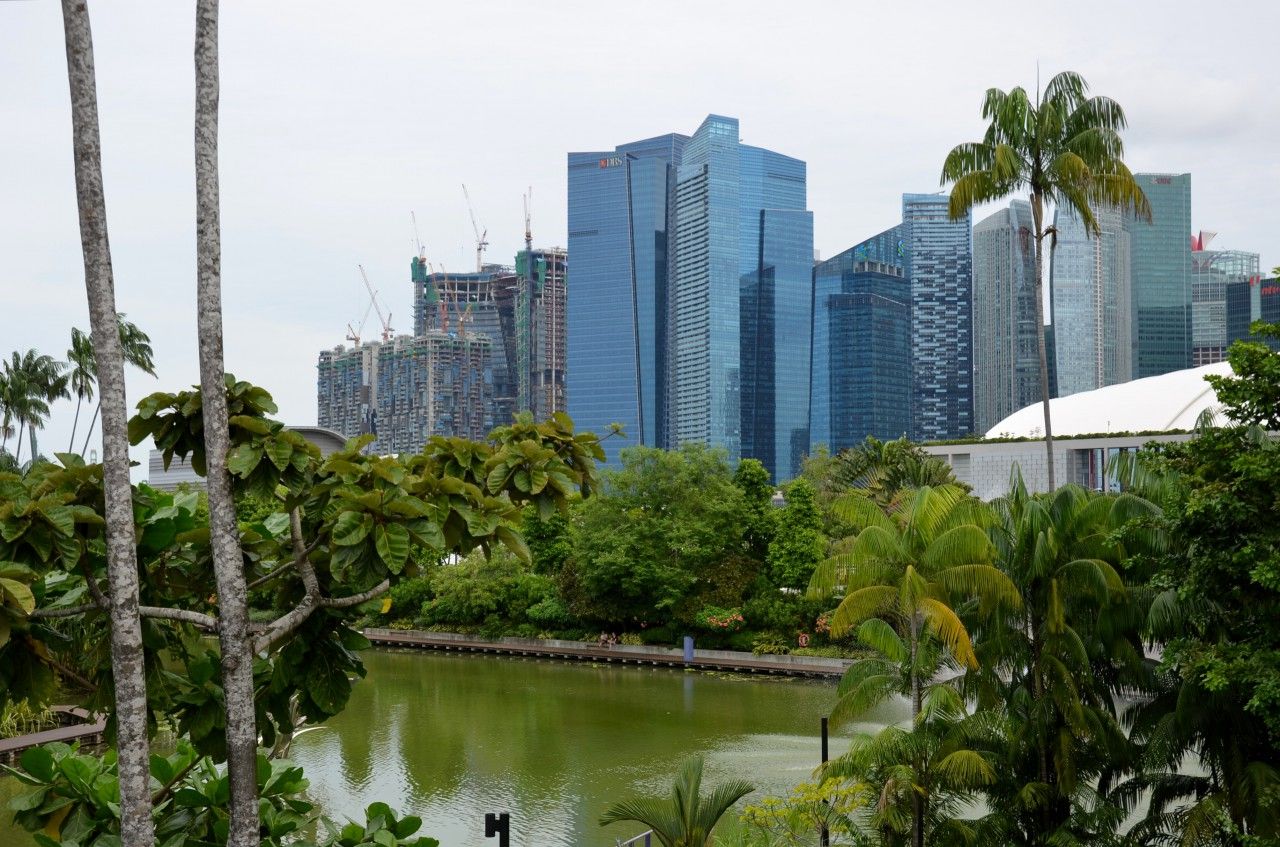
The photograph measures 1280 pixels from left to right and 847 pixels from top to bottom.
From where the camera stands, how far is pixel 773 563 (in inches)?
1329

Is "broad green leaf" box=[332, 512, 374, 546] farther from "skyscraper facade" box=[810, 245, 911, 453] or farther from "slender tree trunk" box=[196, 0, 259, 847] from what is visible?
"skyscraper facade" box=[810, 245, 911, 453]

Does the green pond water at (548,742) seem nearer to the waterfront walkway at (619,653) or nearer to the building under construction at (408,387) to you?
the waterfront walkway at (619,653)

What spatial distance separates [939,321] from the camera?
180m

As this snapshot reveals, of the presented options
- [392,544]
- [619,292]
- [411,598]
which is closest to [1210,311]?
[619,292]

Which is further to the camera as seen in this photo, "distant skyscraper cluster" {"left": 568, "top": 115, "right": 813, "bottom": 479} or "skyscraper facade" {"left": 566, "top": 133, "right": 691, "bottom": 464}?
"skyscraper facade" {"left": 566, "top": 133, "right": 691, "bottom": 464}

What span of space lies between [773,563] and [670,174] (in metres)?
135

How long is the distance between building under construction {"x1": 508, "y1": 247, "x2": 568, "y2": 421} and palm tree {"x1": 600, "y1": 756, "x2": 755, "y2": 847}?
17272 centimetres

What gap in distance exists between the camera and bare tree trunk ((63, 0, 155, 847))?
5.11 m

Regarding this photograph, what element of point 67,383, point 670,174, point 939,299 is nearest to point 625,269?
point 670,174

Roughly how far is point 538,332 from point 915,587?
17564 cm

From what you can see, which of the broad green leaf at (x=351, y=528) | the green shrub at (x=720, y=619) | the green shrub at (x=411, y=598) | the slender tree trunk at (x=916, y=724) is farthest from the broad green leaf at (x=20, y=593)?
the green shrub at (x=411, y=598)

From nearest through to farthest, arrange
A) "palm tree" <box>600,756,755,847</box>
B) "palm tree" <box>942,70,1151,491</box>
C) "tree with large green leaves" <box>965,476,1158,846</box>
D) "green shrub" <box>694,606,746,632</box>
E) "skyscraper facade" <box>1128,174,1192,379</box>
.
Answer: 1. "tree with large green leaves" <box>965,476,1158,846</box>
2. "palm tree" <box>600,756,755,847</box>
3. "palm tree" <box>942,70,1151,491</box>
4. "green shrub" <box>694,606,746,632</box>
5. "skyscraper facade" <box>1128,174,1192,379</box>

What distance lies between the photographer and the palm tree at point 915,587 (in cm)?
1291

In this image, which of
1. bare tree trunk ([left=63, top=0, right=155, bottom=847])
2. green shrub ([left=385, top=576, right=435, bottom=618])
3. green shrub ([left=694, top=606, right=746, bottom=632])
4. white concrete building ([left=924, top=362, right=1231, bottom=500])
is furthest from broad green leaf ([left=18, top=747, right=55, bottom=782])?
green shrub ([left=385, top=576, right=435, bottom=618])
